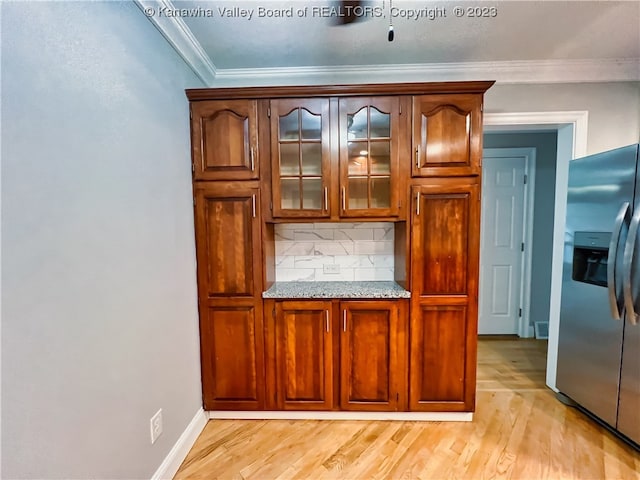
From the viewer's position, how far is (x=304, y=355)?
204 cm

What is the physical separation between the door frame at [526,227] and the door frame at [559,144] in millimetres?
1000

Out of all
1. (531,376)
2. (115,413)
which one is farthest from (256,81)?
(531,376)

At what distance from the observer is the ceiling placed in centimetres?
159

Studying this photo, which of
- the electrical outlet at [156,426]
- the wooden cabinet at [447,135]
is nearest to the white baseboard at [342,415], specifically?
the electrical outlet at [156,426]

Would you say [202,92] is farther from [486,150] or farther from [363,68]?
[486,150]

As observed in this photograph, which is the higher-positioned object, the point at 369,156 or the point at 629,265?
the point at 369,156

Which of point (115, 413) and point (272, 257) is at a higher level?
point (272, 257)

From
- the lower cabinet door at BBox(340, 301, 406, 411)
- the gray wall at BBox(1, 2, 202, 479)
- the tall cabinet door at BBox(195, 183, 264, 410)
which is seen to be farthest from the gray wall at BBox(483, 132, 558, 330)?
the gray wall at BBox(1, 2, 202, 479)

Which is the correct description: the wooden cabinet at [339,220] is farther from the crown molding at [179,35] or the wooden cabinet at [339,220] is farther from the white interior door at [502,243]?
the white interior door at [502,243]

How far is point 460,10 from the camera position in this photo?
1.62 meters

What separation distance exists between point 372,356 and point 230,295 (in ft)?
3.44

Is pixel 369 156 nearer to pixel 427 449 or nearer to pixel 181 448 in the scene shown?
pixel 427 449

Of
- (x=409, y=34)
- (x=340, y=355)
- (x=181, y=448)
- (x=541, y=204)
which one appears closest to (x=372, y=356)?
(x=340, y=355)

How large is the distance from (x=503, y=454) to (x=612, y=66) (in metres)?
2.76
